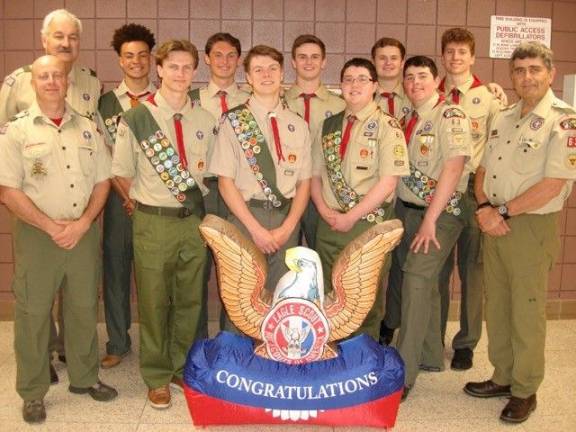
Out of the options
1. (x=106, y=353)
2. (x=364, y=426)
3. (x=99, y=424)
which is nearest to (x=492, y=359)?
(x=364, y=426)

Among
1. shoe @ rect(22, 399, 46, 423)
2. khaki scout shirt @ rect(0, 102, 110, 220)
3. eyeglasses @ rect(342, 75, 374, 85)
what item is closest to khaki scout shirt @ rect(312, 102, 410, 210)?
eyeglasses @ rect(342, 75, 374, 85)

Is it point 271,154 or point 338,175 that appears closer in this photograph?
point 271,154

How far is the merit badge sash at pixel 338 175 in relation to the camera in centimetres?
298

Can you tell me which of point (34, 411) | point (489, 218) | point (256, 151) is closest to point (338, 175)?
point (256, 151)

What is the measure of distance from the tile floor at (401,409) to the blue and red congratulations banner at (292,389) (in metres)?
0.18

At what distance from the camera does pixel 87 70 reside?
3459 mm

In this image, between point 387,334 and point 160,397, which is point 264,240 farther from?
point 387,334

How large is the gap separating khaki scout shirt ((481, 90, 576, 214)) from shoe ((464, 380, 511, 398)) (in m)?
0.98

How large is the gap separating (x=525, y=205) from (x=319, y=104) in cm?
130

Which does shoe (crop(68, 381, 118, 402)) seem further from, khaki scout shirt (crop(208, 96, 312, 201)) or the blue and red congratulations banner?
khaki scout shirt (crop(208, 96, 312, 201))

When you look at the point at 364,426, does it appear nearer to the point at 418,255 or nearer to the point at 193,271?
the point at 418,255

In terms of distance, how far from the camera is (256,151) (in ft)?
9.38

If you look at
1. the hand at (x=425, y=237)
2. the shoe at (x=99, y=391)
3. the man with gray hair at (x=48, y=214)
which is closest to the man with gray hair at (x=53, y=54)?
the man with gray hair at (x=48, y=214)

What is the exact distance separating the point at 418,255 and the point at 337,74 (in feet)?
5.31
